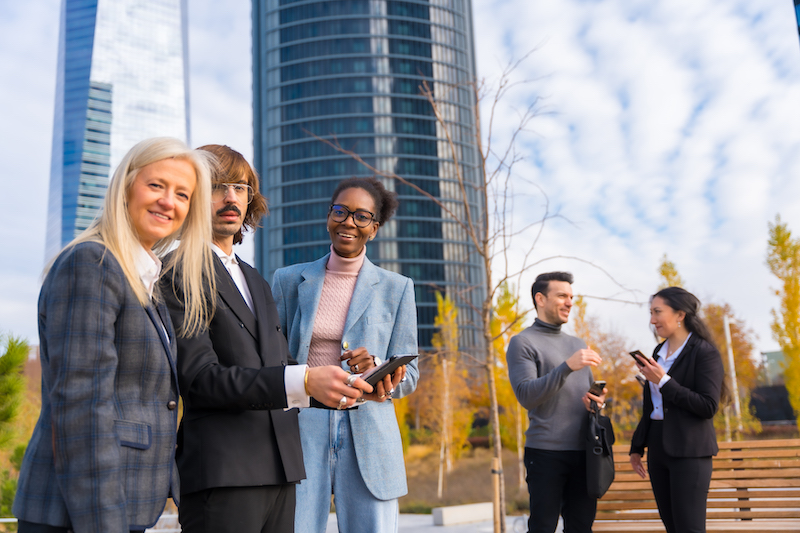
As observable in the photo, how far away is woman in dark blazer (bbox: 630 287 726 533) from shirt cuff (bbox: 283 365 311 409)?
8.69 feet

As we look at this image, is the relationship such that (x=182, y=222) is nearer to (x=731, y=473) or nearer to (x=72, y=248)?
(x=72, y=248)

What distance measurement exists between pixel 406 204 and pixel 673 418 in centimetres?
6569

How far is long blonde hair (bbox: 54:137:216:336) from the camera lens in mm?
1445

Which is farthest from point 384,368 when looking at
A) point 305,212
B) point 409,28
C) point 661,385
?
point 409,28

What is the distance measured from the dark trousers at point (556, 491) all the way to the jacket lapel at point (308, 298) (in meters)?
1.72

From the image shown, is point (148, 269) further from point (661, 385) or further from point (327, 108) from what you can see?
point (327, 108)

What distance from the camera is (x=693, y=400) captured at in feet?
11.2

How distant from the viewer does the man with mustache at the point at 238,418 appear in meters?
1.53

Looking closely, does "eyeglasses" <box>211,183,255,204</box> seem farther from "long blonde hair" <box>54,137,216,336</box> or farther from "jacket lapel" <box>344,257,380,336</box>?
"jacket lapel" <box>344,257,380,336</box>

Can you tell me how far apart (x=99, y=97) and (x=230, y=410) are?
3644 inches

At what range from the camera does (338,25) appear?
71.4 m

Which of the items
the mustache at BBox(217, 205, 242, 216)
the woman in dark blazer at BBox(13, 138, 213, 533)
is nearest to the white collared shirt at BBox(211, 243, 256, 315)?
the mustache at BBox(217, 205, 242, 216)

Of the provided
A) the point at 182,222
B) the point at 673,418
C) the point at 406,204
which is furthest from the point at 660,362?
the point at 406,204

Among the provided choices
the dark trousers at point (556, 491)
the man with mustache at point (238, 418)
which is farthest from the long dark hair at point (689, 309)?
the man with mustache at point (238, 418)
